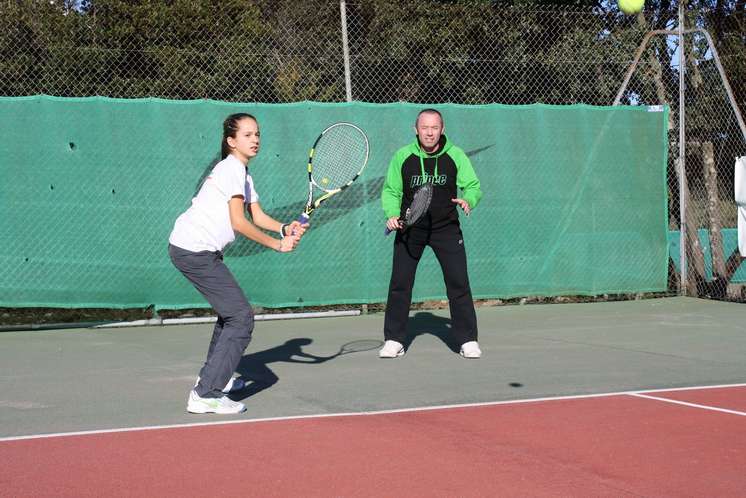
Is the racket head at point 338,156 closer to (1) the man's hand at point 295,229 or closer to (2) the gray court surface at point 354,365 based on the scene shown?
(2) the gray court surface at point 354,365

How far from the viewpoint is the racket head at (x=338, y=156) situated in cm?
753

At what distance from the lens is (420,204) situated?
6.86 meters

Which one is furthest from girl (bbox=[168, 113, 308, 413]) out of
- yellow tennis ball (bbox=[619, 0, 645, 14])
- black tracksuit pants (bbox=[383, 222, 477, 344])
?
yellow tennis ball (bbox=[619, 0, 645, 14])

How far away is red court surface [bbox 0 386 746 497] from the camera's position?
3.93 meters

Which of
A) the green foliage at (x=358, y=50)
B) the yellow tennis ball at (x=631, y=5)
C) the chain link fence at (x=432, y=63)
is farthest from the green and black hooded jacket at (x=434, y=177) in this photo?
the green foliage at (x=358, y=50)

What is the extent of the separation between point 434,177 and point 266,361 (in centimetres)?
180

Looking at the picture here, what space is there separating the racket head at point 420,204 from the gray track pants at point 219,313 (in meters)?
1.72

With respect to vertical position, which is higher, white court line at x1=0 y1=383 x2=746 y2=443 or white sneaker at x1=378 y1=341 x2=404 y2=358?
white sneaker at x1=378 y1=341 x2=404 y2=358

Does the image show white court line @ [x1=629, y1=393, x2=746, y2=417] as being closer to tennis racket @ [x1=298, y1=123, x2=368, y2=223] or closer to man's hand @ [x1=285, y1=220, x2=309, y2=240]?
man's hand @ [x1=285, y1=220, x2=309, y2=240]

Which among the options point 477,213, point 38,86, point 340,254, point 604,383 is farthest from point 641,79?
point 38,86

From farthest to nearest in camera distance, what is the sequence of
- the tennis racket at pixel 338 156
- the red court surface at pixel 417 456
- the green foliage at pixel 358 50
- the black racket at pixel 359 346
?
1. the green foliage at pixel 358 50
2. the black racket at pixel 359 346
3. the tennis racket at pixel 338 156
4. the red court surface at pixel 417 456

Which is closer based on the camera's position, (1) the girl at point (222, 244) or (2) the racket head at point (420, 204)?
(1) the girl at point (222, 244)

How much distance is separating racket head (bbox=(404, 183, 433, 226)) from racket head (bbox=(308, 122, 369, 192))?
77 cm

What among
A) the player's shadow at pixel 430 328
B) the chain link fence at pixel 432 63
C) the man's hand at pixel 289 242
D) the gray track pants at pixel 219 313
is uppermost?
the chain link fence at pixel 432 63
